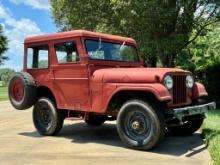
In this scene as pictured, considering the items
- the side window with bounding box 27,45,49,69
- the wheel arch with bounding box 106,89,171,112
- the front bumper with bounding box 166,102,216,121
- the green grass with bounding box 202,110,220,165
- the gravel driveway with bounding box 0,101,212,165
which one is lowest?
the gravel driveway with bounding box 0,101,212,165

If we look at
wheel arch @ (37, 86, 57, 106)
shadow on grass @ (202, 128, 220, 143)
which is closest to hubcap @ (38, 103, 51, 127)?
wheel arch @ (37, 86, 57, 106)

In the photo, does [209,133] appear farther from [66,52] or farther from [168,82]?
[66,52]

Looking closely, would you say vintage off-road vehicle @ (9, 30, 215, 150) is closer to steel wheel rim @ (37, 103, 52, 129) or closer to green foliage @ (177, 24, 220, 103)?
steel wheel rim @ (37, 103, 52, 129)

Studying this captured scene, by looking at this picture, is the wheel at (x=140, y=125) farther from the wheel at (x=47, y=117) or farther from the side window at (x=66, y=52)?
the wheel at (x=47, y=117)

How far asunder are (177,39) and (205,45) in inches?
286

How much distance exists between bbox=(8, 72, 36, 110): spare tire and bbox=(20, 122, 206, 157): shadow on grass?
83 centimetres

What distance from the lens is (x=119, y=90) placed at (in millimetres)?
9422

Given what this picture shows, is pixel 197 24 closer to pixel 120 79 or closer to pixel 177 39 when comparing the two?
pixel 177 39

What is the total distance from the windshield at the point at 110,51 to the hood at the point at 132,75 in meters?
0.55


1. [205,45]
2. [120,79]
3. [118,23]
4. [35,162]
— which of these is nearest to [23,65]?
[120,79]

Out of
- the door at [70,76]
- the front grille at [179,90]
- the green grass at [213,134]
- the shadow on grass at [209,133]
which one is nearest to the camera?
the green grass at [213,134]

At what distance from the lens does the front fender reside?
28.7ft

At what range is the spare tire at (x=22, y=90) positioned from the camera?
35.9 ft

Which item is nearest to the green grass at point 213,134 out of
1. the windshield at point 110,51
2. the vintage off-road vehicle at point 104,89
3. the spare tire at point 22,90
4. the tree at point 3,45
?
the vintage off-road vehicle at point 104,89
